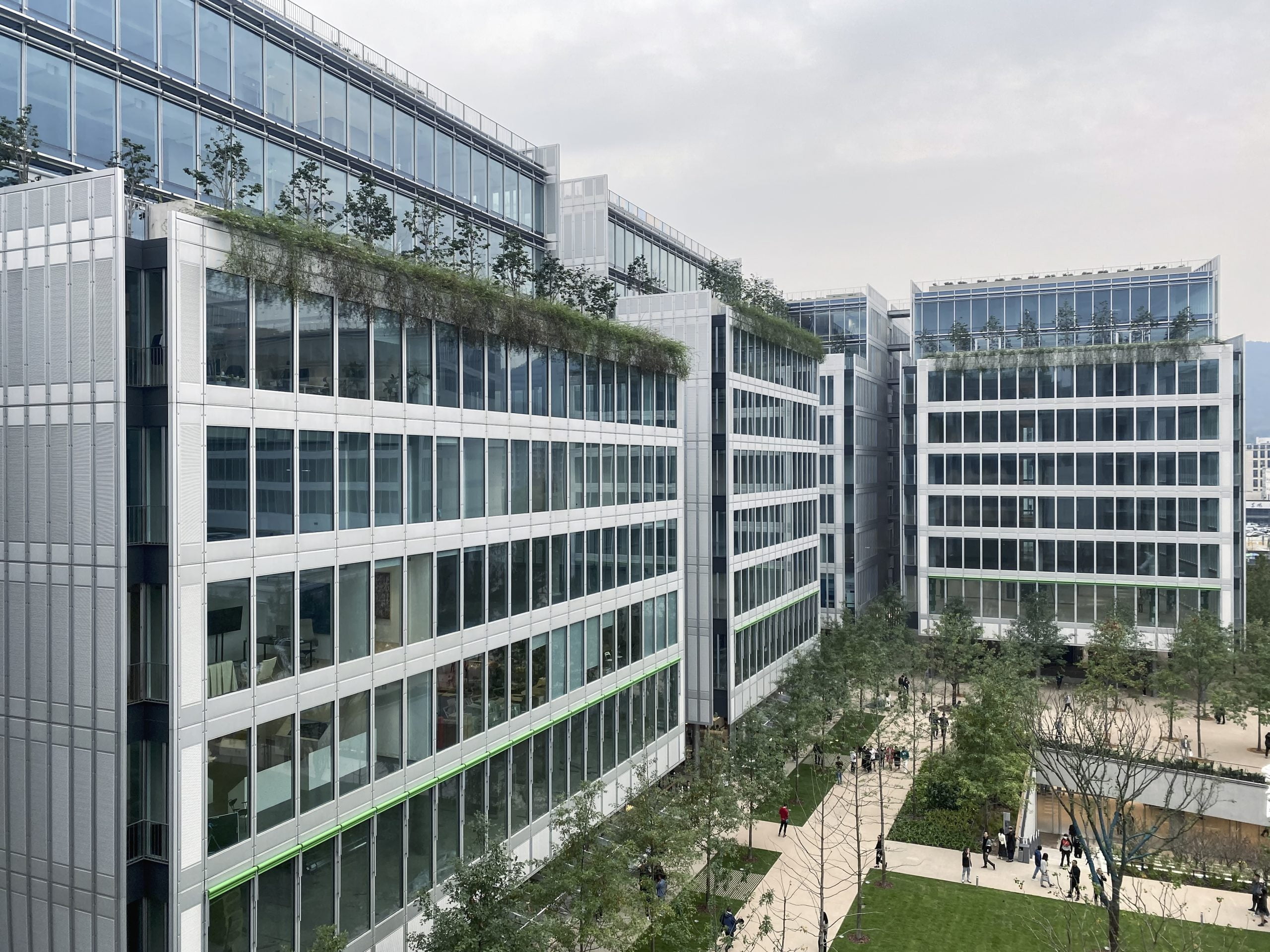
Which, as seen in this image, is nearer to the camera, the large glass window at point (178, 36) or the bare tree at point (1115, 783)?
the bare tree at point (1115, 783)

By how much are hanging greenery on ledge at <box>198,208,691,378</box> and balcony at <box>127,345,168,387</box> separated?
2.31 m

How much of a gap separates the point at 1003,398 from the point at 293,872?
57.8m

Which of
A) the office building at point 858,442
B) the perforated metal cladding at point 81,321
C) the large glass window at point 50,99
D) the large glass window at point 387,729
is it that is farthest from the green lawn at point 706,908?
the office building at point 858,442

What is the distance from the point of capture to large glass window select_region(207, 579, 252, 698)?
18.1 meters

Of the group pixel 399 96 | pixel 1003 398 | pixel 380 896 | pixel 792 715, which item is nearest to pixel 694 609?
pixel 792 715

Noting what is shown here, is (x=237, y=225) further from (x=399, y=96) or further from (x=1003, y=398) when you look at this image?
(x=1003, y=398)

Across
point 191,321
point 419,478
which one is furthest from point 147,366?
point 419,478

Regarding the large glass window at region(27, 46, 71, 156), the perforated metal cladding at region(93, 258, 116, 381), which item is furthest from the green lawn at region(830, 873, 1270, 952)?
the large glass window at region(27, 46, 71, 156)

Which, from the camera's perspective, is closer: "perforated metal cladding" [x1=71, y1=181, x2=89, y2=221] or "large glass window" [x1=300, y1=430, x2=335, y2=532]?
"perforated metal cladding" [x1=71, y1=181, x2=89, y2=221]

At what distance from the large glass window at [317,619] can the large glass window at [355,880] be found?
414cm

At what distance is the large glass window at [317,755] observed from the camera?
798 inches

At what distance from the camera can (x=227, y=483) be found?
18422 mm

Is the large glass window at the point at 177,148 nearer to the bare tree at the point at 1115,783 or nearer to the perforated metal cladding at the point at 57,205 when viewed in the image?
the perforated metal cladding at the point at 57,205

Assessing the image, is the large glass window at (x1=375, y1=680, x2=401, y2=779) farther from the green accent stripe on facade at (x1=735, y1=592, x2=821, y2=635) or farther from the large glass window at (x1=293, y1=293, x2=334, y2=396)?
A: the green accent stripe on facade at (x1=735, y1=592, x2=821, y2=635)
